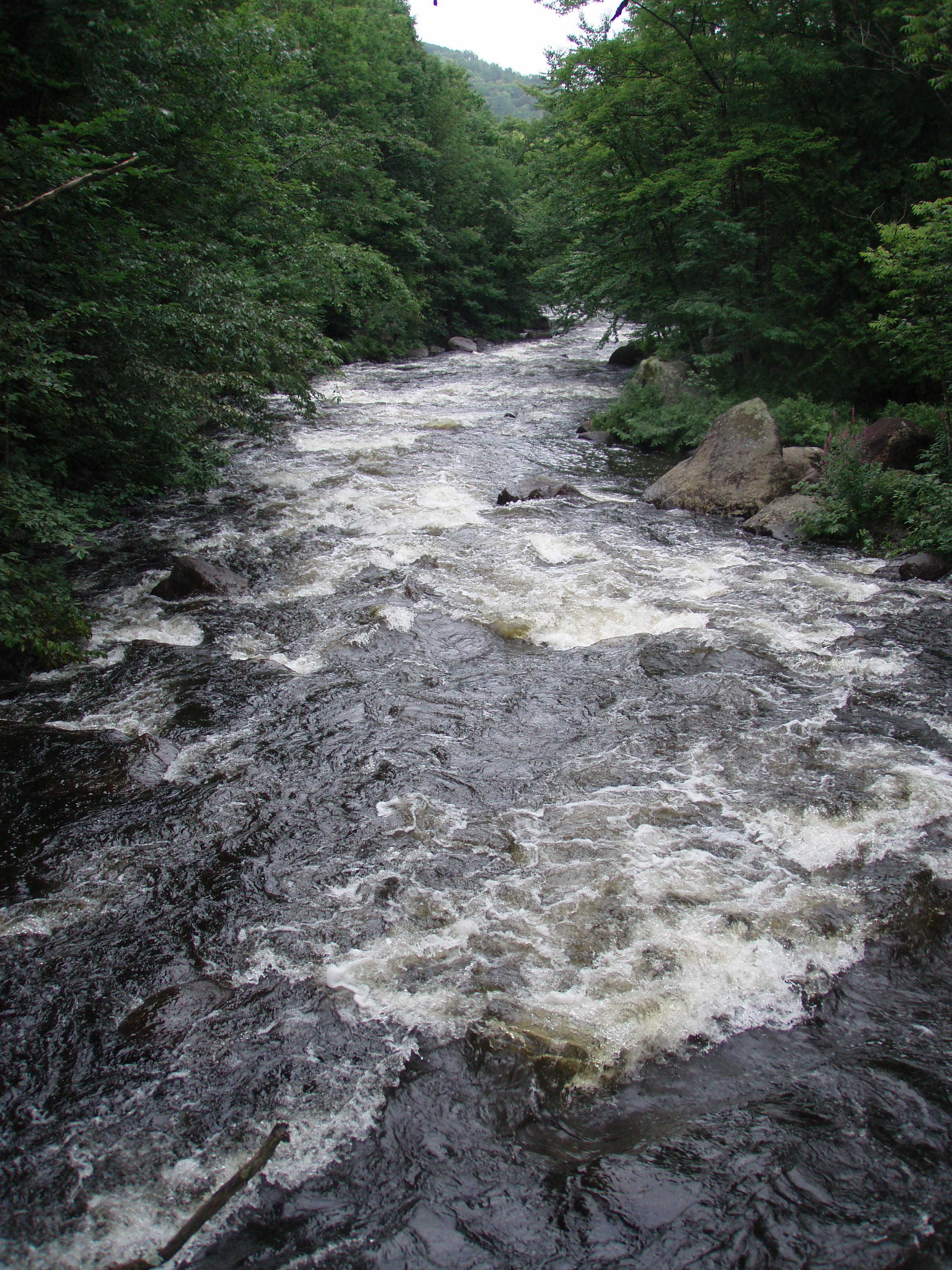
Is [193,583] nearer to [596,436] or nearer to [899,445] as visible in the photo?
[899,445]

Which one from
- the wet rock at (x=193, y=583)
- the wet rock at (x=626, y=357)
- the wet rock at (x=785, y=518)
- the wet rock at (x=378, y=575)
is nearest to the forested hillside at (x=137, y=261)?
the wet rock at (x=193, y=583)

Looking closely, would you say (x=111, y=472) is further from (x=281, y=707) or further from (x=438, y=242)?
(x=438, y=242)

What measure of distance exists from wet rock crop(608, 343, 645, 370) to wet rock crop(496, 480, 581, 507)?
13.5m

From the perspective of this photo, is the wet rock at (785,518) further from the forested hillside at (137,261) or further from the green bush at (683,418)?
the forested hillside at (137,261)

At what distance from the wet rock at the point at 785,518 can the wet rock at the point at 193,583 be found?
6.77 meters

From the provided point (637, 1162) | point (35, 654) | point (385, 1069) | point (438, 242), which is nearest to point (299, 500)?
point (35, 654)

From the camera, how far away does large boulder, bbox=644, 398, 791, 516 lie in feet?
35.8

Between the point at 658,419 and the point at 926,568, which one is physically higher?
the point at 658,419

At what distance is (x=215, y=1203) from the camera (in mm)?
2703

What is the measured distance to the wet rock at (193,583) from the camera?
26.4 feet

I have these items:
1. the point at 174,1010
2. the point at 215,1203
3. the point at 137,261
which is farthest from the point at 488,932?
the point at 137,261

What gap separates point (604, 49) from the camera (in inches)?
588

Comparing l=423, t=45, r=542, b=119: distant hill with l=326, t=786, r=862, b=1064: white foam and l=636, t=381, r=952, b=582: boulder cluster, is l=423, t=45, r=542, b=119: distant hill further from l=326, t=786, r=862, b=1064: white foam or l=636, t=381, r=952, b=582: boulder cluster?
l=326, t=786, r=862, b=1064: white foam

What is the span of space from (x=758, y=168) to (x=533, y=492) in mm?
7080
